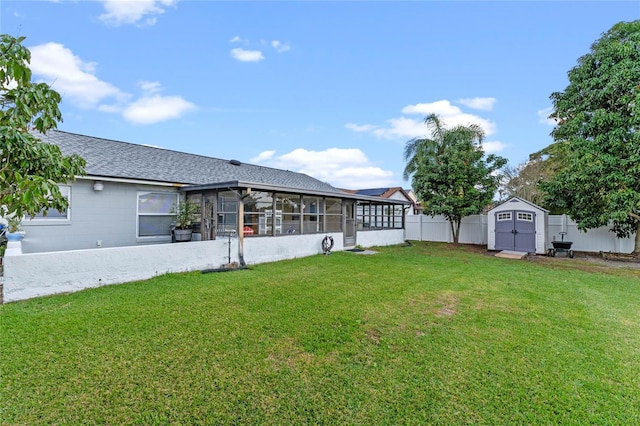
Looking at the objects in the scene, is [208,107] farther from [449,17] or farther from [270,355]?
[270,355]

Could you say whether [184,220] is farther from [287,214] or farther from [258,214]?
[287,214]

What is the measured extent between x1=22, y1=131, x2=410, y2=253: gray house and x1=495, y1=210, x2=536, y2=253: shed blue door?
6723 mm

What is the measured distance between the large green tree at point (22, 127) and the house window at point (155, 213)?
6.04m

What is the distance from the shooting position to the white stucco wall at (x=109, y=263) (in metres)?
4.99

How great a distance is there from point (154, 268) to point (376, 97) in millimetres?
12548

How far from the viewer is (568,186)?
11.1 metres

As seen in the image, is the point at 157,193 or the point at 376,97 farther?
the point at 376,97

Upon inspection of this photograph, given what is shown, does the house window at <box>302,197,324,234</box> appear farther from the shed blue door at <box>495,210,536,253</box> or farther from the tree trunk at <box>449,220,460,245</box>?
the shed blue door at <box>495,210,536,253</box>

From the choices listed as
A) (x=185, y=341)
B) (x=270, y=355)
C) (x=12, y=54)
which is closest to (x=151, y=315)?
(x=185, y=341)

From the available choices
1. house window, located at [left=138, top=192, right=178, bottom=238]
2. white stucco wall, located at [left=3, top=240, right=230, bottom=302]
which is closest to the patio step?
white stucco wall, located at [left=3, top=240, right=230, bottom=302]

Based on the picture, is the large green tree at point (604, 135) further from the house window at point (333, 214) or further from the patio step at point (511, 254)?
the house window at point (333, 214)

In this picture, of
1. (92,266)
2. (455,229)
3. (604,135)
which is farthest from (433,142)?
(92,266)

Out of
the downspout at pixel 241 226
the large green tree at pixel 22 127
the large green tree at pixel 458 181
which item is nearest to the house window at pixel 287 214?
the downspout at pixel 241 226

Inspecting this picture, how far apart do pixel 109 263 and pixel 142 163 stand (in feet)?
15.9
